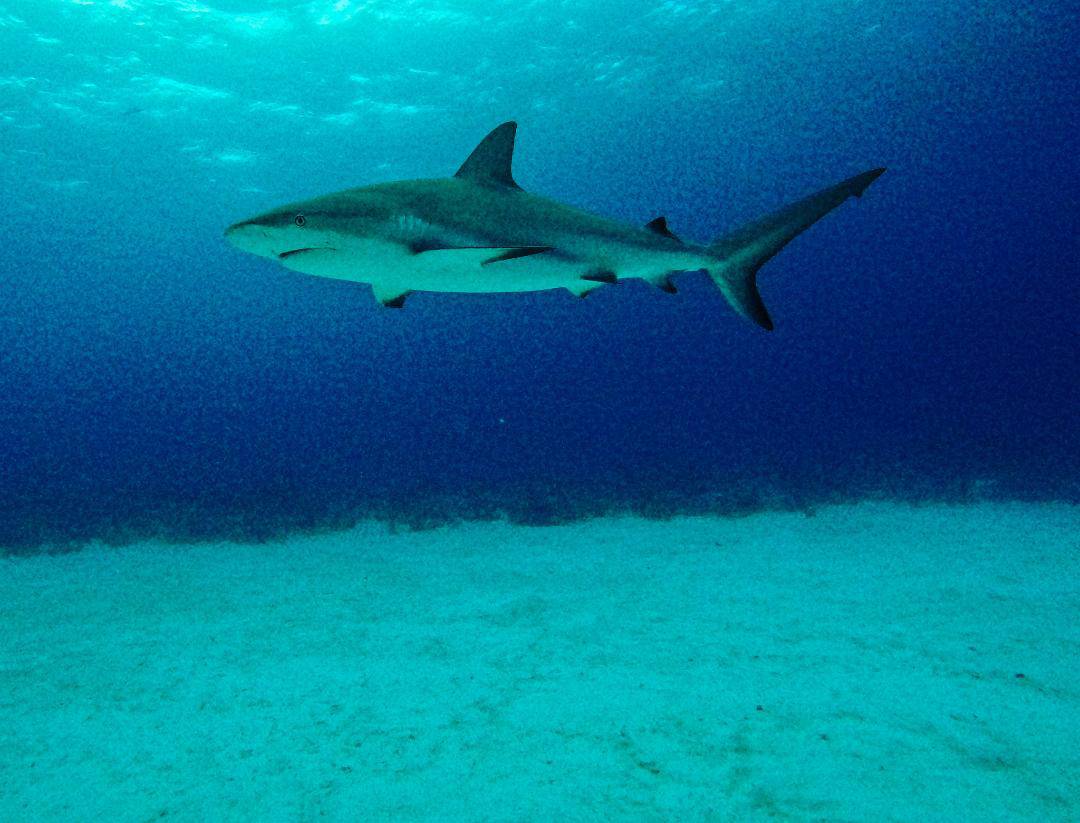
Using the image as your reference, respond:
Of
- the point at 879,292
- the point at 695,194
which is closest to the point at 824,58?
the point at 695,194

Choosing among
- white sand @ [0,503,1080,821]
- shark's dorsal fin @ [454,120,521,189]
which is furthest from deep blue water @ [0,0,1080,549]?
shark's dorsal fin @ [454,120,521,189]

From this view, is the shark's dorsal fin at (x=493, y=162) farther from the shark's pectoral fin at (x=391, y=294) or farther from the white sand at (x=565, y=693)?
the white sand at (x=565, y=693)

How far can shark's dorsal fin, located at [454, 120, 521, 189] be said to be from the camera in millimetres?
4520

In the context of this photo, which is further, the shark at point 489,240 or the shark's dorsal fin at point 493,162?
the shark's dorsal fin at point 493,162

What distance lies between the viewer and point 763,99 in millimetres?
25953

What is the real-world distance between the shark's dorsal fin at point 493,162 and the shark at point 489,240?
1 centimetres

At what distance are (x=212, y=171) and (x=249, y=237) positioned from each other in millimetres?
25414

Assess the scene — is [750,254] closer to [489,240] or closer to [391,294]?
[489,240]

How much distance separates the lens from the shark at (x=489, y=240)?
3.50m

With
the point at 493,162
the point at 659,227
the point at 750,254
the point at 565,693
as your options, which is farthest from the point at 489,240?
the point at 565,693

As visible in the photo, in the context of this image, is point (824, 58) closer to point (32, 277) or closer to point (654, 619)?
point (654, 619)

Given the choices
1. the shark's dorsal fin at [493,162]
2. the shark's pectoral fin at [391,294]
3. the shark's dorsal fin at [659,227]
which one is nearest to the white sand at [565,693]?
the shark's pectoral fin at [391,294]

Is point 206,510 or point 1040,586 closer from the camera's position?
point 1040,586

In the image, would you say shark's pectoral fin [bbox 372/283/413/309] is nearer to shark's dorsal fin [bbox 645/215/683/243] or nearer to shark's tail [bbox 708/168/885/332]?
shark's dorsal fin [bbox 645/215/683/243]
